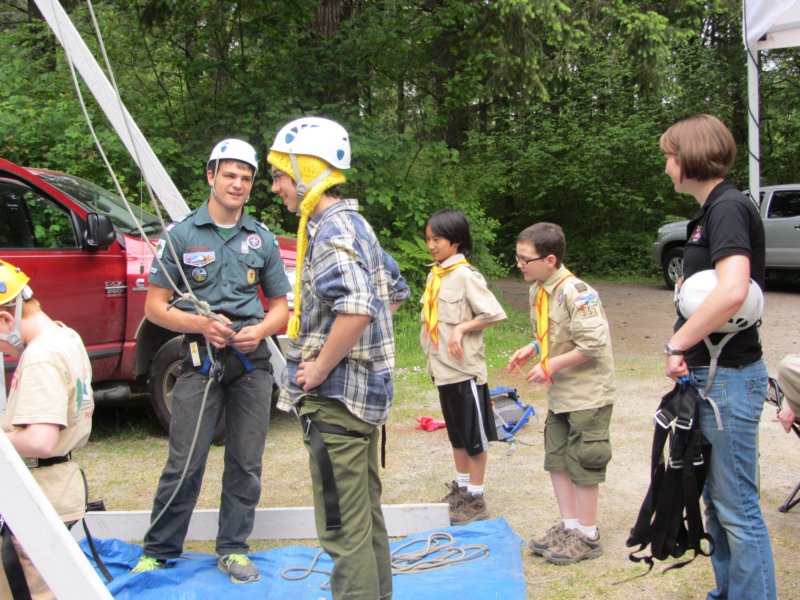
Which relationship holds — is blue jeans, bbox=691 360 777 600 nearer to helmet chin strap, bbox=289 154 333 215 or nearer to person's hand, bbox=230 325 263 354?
helmet chin strap, bbox=289 154 333 215

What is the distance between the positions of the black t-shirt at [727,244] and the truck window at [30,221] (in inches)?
172

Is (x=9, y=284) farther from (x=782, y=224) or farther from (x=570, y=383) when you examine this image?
(x=782, y=224)

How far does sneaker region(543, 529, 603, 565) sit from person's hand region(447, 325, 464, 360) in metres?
1.05

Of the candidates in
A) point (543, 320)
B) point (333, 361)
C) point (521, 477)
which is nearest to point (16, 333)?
point (333, 361)

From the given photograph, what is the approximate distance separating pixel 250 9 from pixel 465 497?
8.15m

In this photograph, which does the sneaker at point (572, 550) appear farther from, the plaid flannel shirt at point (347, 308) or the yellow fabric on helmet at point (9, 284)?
the yellow fabric on helmet at point (9, 284)

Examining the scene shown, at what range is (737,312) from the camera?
276cm

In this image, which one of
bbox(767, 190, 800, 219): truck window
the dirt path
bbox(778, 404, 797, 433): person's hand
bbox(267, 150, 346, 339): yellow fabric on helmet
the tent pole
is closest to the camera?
bbox(267, 150, 346, 339): yellow fabric on helmet

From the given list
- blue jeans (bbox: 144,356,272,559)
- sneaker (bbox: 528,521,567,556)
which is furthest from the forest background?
sneaker (bbox: 528,521,567,556)

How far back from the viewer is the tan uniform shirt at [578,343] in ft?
12.3

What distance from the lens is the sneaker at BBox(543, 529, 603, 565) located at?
3885 mm

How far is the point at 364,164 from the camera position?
10453 millimetres

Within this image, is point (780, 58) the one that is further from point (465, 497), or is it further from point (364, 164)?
point (465, 497)

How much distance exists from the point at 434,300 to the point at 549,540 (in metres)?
1.43
